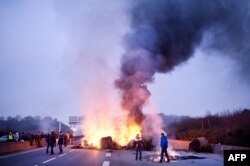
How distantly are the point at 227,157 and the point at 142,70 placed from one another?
29.5 meters

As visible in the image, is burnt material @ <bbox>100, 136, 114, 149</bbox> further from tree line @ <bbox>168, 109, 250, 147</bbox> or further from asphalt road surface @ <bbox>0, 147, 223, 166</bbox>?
asphalt road surface @ <bbox>0, 147, 223, 166</bbox>

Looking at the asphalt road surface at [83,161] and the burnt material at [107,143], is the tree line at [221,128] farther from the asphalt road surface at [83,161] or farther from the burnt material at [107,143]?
the burnt material at [107,143]

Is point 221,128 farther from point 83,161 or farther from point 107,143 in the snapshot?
point 83,161

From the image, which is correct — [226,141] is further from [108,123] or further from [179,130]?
[179,130]

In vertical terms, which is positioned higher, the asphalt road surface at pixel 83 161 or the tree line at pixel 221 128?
the tree line at pixel 221 128

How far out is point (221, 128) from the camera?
43.0 m

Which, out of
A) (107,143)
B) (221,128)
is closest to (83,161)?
(107,143)

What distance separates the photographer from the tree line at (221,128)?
3462 cm

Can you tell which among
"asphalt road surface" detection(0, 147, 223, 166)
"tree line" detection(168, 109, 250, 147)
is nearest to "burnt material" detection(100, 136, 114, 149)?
"tree line" detection(168, 109, 250, 147)

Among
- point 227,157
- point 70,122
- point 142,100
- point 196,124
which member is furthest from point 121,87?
point 70,122

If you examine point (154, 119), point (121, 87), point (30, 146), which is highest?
point (121, 87)

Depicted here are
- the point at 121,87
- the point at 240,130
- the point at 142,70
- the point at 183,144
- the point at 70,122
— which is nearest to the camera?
the point at 240,130

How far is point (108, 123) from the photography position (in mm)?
49156

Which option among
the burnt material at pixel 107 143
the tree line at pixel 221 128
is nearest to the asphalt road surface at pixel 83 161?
the tree line at pixel 221 128
